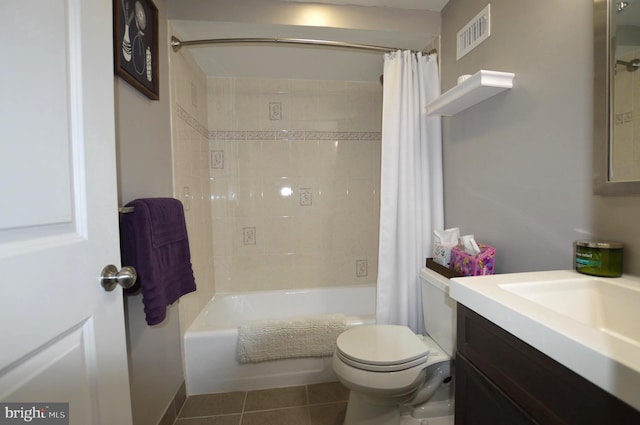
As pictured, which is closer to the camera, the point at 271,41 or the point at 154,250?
the point at 154,250

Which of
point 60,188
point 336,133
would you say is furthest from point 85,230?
point 336,133

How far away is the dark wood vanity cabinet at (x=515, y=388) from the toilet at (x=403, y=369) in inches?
11.2

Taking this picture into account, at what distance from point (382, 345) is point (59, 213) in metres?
1.20

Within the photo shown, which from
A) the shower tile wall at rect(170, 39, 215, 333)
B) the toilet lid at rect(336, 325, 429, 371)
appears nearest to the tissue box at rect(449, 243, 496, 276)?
the toilet lid at rect(336, 325, 429, 371)

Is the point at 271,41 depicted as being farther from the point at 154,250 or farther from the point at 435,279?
the point at 435,279

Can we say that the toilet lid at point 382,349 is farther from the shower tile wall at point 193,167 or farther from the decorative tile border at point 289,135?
the decorative tile border at point 289,135

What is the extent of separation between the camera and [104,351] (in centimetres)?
65

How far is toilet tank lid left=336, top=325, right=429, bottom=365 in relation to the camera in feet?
3.70

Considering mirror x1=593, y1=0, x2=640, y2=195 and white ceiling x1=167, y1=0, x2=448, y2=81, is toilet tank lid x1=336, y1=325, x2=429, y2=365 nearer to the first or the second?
mirror x1=593, y1=0, x2=640, y2=195

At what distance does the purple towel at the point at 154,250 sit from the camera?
1027 millimetres

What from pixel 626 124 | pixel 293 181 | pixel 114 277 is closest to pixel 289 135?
pixel 293 181

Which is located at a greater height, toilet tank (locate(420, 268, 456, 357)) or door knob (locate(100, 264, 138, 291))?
door knob (locate(100, 264, 138, 291))

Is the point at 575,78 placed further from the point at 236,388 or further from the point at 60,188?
the point at 236,388

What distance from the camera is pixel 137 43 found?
1.16m
